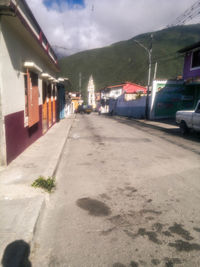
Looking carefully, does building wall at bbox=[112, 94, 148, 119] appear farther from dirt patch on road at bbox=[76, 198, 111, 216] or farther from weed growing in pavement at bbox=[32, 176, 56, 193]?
dirt patch on road at bbox=[76, 198, 111, 216]

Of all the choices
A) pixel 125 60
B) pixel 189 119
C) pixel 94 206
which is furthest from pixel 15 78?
pixel 125 60

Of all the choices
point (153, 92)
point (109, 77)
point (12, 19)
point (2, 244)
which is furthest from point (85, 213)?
point (109, 77)

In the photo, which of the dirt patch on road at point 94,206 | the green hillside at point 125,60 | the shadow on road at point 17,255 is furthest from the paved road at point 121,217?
the green hillside at point 125,60

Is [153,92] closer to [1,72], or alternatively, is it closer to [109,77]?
[1,72]

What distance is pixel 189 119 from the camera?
11.3 metres

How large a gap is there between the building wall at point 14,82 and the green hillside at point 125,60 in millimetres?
111588

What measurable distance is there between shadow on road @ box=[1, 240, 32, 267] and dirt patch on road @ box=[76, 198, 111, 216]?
1306 millimetres

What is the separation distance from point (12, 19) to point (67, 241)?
5.55 m

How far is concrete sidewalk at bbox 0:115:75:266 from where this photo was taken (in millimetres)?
2840

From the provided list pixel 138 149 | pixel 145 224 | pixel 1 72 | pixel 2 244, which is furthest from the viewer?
pixel 138 149

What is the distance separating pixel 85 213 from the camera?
3598 millimetres

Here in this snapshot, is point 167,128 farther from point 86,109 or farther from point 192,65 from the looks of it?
point 86,109

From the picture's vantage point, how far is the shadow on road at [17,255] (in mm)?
2322

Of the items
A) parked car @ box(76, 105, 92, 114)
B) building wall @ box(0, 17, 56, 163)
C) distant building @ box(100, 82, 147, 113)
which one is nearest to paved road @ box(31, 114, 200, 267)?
building wall @ box(0, 17, 56, 163)
